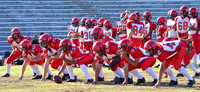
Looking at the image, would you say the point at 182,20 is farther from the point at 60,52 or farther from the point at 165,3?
the point at 165,3

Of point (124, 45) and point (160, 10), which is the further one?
point (160, 10)

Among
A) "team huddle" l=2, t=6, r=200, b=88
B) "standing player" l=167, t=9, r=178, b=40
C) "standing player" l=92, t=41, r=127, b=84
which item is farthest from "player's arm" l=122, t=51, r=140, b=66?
"standing player" l=167, t=9, r=178, b=40

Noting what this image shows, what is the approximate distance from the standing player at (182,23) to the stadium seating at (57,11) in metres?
11.9

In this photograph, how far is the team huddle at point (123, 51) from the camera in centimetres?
878

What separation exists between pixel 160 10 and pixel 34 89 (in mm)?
17345

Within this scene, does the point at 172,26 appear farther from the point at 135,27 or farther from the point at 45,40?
the point at 45,40

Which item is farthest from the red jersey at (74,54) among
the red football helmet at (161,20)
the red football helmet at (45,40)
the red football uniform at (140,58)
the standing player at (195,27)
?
the red football helmet at (161,20)

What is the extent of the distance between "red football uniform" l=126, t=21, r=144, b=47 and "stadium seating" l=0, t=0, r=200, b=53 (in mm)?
10829

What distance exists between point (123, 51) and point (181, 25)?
11.3ft

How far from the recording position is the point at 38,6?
23984mm

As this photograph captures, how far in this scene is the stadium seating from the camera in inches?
906

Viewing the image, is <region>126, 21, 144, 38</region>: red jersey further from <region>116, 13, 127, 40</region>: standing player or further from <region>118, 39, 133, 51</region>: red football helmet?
<region>118, 39, 133, 51</region>: red football helmet

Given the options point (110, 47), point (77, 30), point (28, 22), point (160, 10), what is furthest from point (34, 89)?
point (160, 10)

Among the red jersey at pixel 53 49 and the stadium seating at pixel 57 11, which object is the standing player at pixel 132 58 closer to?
the red jersey at pixel 53 49
